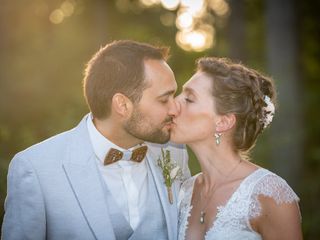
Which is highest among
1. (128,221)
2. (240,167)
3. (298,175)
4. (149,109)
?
(149,109)

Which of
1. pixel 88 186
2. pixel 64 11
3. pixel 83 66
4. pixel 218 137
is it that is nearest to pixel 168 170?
pixel 218 137

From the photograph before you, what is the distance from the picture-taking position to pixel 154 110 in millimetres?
4148

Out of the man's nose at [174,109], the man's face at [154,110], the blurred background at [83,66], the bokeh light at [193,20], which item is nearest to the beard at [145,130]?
the man's face at [154,110]

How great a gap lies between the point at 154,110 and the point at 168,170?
1.59 ft

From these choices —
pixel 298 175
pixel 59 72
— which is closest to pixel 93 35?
pixel 59 72

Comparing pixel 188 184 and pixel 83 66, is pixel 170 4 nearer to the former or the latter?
pixel 83 66

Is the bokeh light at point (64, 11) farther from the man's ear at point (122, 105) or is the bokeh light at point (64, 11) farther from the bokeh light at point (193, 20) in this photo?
the man's ear at point (122, 105)

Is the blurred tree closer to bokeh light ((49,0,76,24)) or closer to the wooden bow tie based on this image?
the wooden bow tie

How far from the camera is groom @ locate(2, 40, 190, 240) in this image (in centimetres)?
364

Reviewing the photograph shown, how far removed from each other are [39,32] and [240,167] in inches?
381

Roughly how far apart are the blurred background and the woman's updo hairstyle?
246 cm

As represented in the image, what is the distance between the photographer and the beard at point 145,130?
410 cm

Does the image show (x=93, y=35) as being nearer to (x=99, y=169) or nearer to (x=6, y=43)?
(x=6, y=43)

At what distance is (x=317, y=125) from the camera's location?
12227 millimetres
